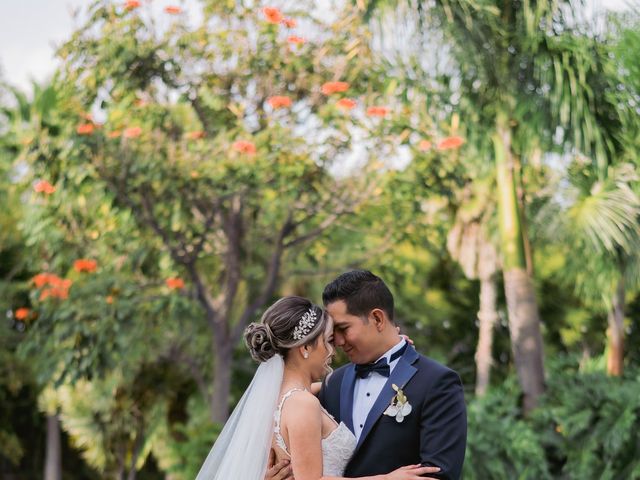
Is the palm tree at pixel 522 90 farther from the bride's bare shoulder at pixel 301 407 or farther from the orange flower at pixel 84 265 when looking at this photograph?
the bride's bare shoulder at pixel 301 407

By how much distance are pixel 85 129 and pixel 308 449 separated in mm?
9131

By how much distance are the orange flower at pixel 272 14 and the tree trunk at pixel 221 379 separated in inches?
178

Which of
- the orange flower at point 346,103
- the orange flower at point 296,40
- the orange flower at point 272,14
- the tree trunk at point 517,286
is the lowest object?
the tree trunk at point 517,286

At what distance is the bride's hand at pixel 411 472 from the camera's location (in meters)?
3.59

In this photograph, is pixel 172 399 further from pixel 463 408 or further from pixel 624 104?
pixel 463 408

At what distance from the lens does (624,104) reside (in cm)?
1163

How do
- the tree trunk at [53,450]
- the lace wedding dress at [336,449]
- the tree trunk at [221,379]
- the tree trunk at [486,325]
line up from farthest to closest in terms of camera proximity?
the tree trunk at [53,450], the tree trunk at [486,325], the tree trunk at [221,379], the lace wedding dress at [336,449]

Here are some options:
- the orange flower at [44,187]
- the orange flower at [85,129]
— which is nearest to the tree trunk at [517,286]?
the orange flower at [85,129]

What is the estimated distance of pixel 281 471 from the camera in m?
3.94

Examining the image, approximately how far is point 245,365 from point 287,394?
52.2 ft

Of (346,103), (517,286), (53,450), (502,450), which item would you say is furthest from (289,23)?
(53,450)

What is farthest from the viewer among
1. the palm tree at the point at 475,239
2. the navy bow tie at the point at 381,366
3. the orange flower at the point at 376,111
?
the palm tree at the point at 475,239

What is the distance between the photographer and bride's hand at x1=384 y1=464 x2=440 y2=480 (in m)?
3.59

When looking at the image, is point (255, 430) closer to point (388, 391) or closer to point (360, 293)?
point (388, 391)
